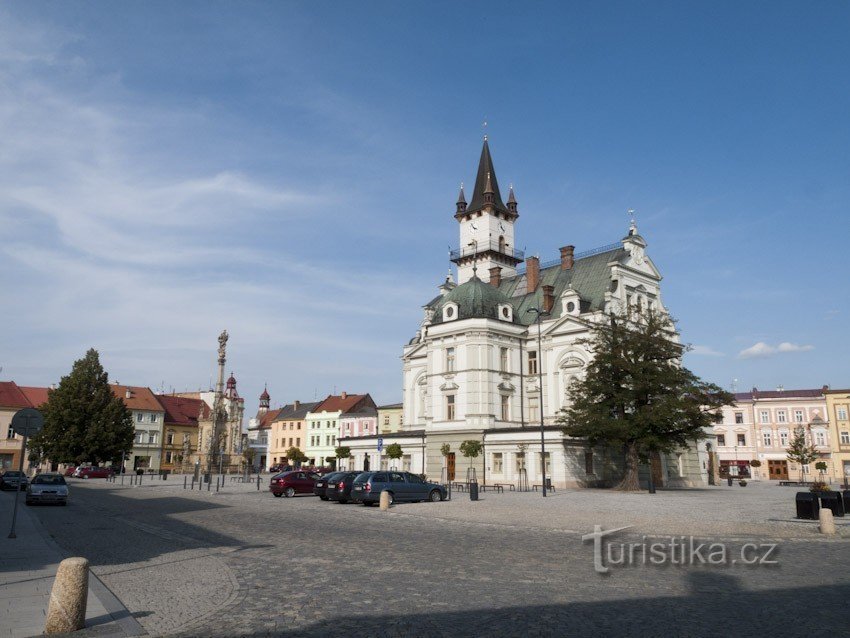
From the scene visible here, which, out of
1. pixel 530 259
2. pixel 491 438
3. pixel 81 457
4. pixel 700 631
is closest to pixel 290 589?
pixel 700 631

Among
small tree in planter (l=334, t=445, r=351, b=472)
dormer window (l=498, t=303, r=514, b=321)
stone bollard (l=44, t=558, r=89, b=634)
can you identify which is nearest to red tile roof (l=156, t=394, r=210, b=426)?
small tree in planter (l=334, t=445, r=351, b=472)

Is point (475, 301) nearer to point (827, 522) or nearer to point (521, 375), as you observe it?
point (521, 375)

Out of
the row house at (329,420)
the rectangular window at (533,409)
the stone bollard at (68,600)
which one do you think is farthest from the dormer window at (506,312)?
the stone bollard at (68,600)

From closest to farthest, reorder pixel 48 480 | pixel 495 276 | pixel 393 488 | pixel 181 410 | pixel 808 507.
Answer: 1. pixel 808 507
2. pixel 48 480
3. pixel 393 488
4. pixel 495 276
5. pixel 181 410

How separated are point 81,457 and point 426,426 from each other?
38643 mm

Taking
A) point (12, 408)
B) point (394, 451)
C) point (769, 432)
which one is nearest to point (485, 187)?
point (394, 451)

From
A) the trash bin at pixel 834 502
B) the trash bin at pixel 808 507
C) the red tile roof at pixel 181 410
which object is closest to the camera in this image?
the trash bin at pixel 808 507

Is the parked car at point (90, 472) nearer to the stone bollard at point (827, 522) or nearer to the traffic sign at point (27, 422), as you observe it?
the traffic sign at point (27, 422)

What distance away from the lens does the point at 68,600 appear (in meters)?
7.87

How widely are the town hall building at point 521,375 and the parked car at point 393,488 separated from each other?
16210mm

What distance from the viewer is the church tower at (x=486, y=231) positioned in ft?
230

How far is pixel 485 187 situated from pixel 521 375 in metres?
24.6

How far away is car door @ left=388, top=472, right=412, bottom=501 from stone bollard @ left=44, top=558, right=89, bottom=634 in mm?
25118

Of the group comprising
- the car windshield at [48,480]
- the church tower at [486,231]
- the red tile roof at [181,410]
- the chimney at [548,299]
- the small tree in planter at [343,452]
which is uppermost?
the church tower at [486,231]
